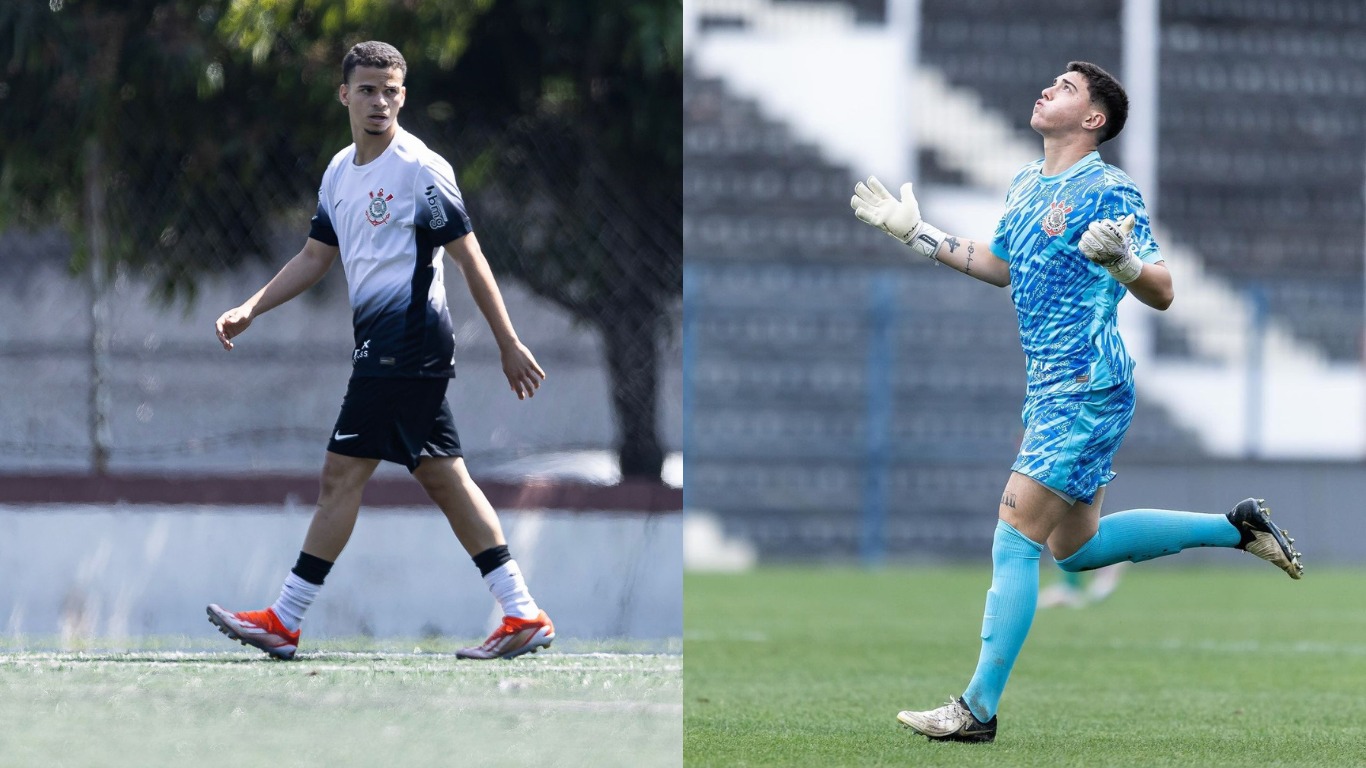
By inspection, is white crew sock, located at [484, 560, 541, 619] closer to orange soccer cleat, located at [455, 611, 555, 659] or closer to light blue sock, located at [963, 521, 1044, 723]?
orange soccer cleat, located at [455, 611, 555, 659]

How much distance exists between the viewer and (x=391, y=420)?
5.04 meters

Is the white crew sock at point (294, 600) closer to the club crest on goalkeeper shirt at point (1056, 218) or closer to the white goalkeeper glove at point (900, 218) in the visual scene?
the white goalkeeper glove at point (900, 218)

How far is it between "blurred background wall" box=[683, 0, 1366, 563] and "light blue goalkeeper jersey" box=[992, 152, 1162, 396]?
1017 cm

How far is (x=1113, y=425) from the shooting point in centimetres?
432

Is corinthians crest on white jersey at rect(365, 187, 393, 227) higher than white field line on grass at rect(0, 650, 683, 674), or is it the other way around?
corinthians crest on white jersey at rect(365, 187, 393, 227)

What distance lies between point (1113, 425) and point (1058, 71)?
40.1 feet

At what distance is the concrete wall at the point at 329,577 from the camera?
22.6 feet

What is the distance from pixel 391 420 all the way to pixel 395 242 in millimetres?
468

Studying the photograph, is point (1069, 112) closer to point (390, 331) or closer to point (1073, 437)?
point (1073, 437)

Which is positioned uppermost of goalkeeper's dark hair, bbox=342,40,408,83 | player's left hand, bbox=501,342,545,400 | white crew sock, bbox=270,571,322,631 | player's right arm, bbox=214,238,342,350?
goalkeeper's dark hair, bbox=342,40,408,83

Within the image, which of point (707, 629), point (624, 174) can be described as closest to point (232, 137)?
point (624, 174)

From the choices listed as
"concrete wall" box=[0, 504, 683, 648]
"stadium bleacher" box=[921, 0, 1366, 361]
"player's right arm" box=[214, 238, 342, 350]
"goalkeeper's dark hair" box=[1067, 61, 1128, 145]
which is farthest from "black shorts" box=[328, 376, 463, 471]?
"stadium bleacher" box=[921, 0, 1366, 361]

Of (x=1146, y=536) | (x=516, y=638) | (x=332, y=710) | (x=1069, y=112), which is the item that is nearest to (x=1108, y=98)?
(x=1069, y=112)

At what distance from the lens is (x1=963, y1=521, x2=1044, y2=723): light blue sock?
4328 mm
